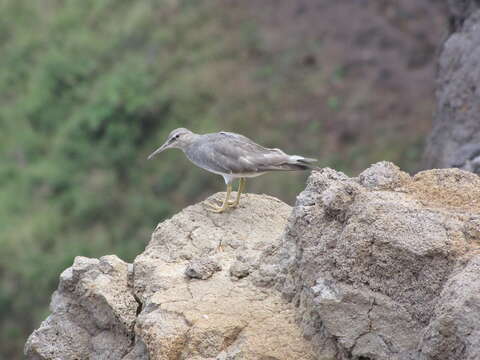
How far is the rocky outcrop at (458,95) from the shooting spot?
10938 millimetres

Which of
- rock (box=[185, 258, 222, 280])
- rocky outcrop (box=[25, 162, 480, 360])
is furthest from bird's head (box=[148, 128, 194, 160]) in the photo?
rock (box=[185, 258, 222, 280])

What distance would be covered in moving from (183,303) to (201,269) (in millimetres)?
467

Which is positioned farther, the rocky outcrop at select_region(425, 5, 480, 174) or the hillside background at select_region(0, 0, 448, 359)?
the hillside background at select_region(0, 0, 448, 359)

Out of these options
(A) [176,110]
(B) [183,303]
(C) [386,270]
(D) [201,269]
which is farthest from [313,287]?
(A) [176,110]

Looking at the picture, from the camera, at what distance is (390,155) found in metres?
18.4

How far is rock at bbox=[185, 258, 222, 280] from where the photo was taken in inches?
254

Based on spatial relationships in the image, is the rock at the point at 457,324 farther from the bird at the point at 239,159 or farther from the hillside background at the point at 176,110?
the hillside background at the point at 176,110

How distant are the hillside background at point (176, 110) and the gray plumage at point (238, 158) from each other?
9237 mm

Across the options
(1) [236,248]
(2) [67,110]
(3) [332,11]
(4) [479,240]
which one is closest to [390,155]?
(3) [332,11]

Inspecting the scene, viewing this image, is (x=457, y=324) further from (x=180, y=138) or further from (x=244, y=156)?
(x=180, y=138)

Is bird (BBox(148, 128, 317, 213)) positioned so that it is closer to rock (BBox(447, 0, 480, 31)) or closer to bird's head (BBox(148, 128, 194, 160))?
bird's head (BBox(148, 128, 194, 160))

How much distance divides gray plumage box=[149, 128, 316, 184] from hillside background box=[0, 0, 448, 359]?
9237mm

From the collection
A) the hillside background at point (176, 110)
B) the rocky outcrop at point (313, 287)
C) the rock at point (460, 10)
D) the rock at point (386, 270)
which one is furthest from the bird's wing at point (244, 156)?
the hillside background at point (176, 110)

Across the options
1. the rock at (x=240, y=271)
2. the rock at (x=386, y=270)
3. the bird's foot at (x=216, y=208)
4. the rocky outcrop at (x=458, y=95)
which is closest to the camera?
the rock at (x=386, y=270)
